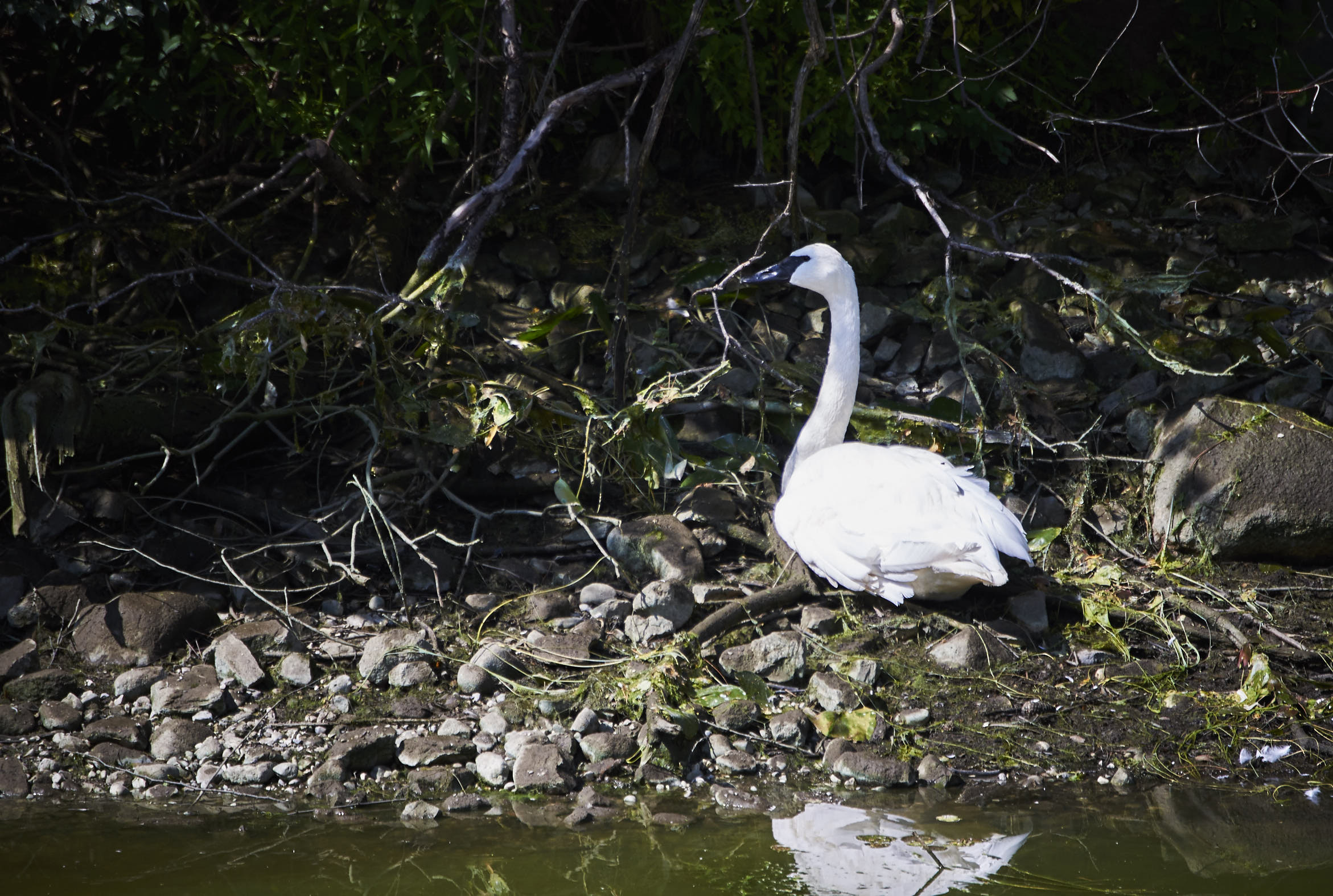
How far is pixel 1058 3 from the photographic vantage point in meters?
6.36

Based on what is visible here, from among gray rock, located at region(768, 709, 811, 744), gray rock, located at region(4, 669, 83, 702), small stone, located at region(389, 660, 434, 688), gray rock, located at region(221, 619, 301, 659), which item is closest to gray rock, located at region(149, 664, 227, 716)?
gray rock, located at region(221, 619, 301, 659)

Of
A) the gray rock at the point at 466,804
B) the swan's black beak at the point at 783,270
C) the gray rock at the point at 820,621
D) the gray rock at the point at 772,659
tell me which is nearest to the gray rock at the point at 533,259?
the swan's black beak at the point at 783,270

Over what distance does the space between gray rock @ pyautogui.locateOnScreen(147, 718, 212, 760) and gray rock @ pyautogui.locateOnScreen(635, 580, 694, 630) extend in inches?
58.8

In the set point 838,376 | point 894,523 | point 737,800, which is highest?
point 838,376

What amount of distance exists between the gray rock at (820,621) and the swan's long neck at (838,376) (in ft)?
1.93

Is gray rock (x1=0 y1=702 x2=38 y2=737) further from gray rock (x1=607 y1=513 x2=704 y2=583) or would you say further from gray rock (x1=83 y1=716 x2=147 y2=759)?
gray rock (x1=607 y1=513 x2=704 y2=583)

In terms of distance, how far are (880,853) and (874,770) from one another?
1.46 feet

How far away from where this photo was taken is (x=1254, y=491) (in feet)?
14.4

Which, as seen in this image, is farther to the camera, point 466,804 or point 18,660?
point 18,660

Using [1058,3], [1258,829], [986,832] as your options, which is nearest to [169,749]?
[986,832]

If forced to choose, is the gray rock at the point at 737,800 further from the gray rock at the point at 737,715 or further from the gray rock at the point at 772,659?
the gray rock at the point at 772,659

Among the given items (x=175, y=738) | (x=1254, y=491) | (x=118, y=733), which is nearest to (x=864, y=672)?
(x=1254, y=491)

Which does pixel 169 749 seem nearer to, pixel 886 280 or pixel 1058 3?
pixel 886 280

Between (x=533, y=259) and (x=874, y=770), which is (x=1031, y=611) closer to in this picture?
(x=874, y=770)
